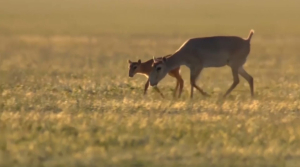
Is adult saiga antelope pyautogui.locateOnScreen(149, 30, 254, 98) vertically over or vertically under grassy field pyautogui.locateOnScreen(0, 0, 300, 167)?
over

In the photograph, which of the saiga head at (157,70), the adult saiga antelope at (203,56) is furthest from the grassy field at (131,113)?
the adult saiga antelope at (203,56)

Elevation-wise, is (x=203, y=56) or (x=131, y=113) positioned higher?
(x=203, y=56)

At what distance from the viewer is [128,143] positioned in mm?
11078

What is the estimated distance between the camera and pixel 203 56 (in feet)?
55.5

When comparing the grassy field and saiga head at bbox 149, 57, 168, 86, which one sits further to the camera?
saiga head at bbox 149, 57, 168, 86

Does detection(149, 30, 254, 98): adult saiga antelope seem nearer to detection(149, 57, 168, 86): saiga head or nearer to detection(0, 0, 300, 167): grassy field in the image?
detection(149, 57, 168, 86): saiga head

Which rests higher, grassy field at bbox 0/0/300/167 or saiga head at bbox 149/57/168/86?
saiga head at bbox 149/57/168/86

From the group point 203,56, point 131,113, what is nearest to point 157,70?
point 203,56

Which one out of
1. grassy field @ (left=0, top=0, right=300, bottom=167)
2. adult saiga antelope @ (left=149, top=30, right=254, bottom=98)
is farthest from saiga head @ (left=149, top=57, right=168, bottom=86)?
grassy field @ (left=0, top=0, right=300, bottom=167)

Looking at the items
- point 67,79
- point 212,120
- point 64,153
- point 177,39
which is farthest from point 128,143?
point 177,39

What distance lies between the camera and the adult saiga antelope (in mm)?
16875

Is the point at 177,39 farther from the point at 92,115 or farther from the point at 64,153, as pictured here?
the point at 64,153

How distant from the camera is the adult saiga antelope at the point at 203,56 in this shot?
16875 mm

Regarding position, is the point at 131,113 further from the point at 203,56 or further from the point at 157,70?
the point at 203,56
